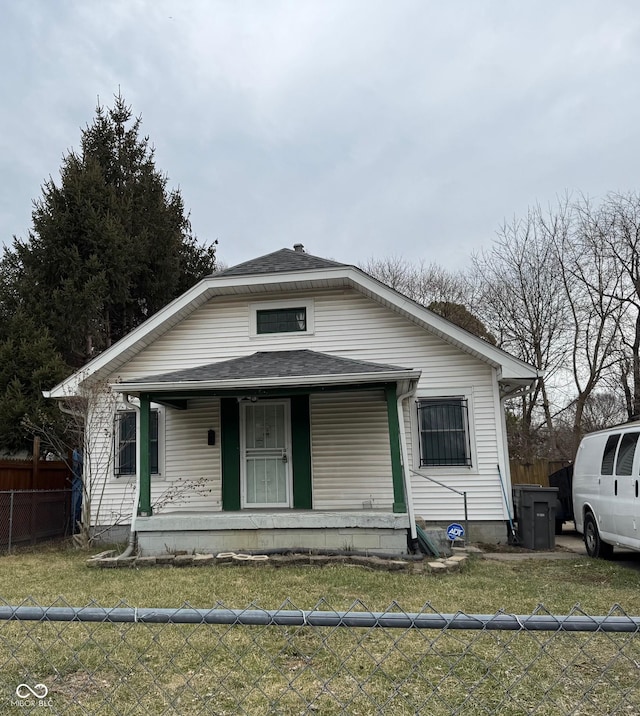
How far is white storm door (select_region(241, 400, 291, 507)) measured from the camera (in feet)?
34.3

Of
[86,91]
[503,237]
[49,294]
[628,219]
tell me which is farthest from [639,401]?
[86,91]

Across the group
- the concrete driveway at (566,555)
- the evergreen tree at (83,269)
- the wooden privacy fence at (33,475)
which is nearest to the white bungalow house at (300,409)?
Answer: the concrete driveway at (566,555)

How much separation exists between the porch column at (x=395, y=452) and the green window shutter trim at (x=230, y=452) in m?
3.07

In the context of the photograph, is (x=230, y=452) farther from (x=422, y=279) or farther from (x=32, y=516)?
(x=422, y=279)

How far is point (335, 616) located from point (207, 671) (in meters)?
2.40

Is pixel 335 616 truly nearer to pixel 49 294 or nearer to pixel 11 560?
pixel 11 560

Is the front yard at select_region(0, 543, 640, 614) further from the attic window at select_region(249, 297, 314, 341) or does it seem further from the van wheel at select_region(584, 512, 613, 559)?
the attic window at select_region(249, 297, 314, 341)

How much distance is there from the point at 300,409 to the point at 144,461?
9.37 ft

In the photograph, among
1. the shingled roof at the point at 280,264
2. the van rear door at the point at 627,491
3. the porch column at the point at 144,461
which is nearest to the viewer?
the van rear door at the point at 627,491

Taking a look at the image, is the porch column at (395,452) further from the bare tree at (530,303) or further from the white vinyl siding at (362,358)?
the bare tree at (530,303)

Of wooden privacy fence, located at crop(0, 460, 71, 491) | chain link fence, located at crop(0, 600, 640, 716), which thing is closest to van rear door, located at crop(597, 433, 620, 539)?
chain link fence, located at crop(0, 600, 640, 716)

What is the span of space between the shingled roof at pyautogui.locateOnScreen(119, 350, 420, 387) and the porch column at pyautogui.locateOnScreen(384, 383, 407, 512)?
445mm

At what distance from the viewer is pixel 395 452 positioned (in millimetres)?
8742

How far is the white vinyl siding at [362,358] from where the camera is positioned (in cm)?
1038
